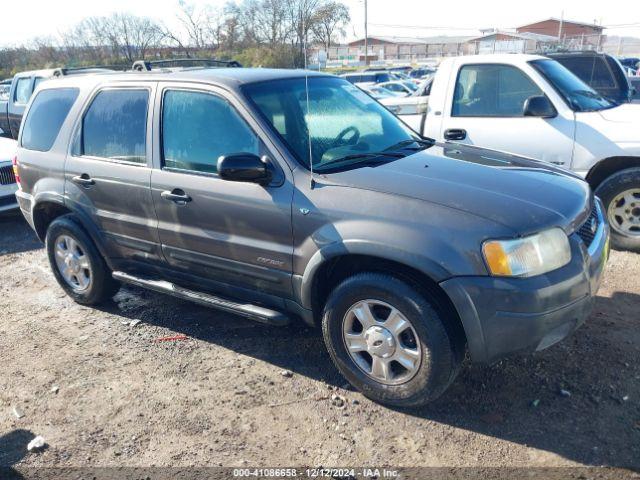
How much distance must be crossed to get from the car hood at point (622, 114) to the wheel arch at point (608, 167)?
0.36 meters

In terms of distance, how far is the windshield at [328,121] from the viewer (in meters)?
3.56

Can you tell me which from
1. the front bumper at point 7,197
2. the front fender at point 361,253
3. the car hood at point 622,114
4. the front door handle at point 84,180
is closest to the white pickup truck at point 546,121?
the car hood at point 622,114

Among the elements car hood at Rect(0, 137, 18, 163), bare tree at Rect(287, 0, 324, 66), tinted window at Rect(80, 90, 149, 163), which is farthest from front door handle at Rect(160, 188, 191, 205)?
car hood at Rect(0, 137, 18, 163)

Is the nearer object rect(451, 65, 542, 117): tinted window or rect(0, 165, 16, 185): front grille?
rect(451, 65, 542, 117): tinted window

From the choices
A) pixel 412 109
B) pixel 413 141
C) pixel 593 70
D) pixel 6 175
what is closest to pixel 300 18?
pixel 412 109

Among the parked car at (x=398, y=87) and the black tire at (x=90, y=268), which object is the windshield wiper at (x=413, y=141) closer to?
the black tire at (x=90, y=268)

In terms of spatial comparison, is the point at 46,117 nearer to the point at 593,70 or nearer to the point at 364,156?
the point at 364,156

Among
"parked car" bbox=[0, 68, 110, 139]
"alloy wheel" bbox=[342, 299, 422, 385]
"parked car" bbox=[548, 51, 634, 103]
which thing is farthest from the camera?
"parked car" bbox=[0, 68, 110, 139]

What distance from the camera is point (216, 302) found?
12.7 feet

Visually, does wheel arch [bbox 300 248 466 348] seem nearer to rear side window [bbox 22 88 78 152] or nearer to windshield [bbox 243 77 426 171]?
windshield [bbox 243 77 426 171]

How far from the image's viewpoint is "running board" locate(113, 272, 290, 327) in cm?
358

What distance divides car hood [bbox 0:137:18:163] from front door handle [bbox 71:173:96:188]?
3.85 meters

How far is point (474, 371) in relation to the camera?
11.9 ft

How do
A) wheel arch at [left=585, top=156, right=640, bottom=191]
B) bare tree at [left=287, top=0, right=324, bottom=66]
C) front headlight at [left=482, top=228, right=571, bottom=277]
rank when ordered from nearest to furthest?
1. front headlight at [left=482, top=228, right=571, bottom=277]
2. wheel arch at [left=585, top=156, right=640, bottom=191]
3. bare tree at [left=287, top=0, right=324, bottom=66]
